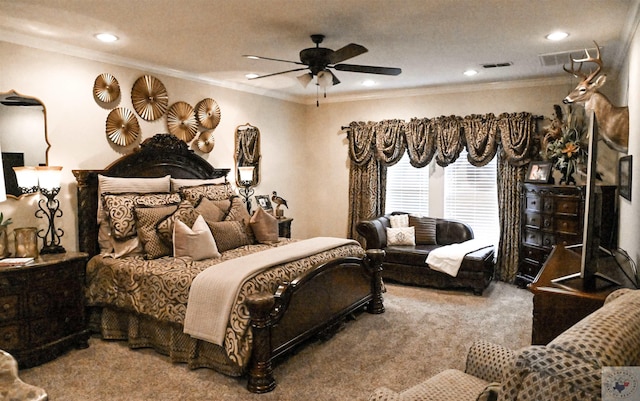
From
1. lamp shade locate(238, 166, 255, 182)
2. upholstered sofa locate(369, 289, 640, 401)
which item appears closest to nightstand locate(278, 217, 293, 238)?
lamp shade locate(238, 166, 255, 182)

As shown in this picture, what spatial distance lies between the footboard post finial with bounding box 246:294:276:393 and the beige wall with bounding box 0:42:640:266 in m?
2.41

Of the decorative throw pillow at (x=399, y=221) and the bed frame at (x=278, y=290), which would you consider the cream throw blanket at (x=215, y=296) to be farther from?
the decorative throw pillow at (x=399, y=221)

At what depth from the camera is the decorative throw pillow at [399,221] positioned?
239 inches

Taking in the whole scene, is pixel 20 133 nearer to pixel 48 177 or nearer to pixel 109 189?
pixel 48 177

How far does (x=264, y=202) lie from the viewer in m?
6.34

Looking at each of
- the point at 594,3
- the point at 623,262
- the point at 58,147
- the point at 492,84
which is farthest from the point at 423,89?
the point at 58,147

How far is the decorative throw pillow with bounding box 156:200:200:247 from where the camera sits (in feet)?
12.9

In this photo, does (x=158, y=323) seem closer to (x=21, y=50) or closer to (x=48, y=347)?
(x=48, y=347)

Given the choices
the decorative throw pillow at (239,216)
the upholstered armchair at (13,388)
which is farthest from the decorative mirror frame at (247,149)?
the upholstered armchair at (13,388)

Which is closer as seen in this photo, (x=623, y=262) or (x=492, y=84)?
(x=623, y=262)

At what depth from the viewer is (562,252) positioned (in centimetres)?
323

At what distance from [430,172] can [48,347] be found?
5071mm

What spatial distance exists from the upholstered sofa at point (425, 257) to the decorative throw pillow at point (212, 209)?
2034mm

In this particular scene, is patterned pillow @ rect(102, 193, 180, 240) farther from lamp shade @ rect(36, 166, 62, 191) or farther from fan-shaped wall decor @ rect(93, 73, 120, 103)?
fan-shaped wall decor @ rect(93, 73, 120, 103)
